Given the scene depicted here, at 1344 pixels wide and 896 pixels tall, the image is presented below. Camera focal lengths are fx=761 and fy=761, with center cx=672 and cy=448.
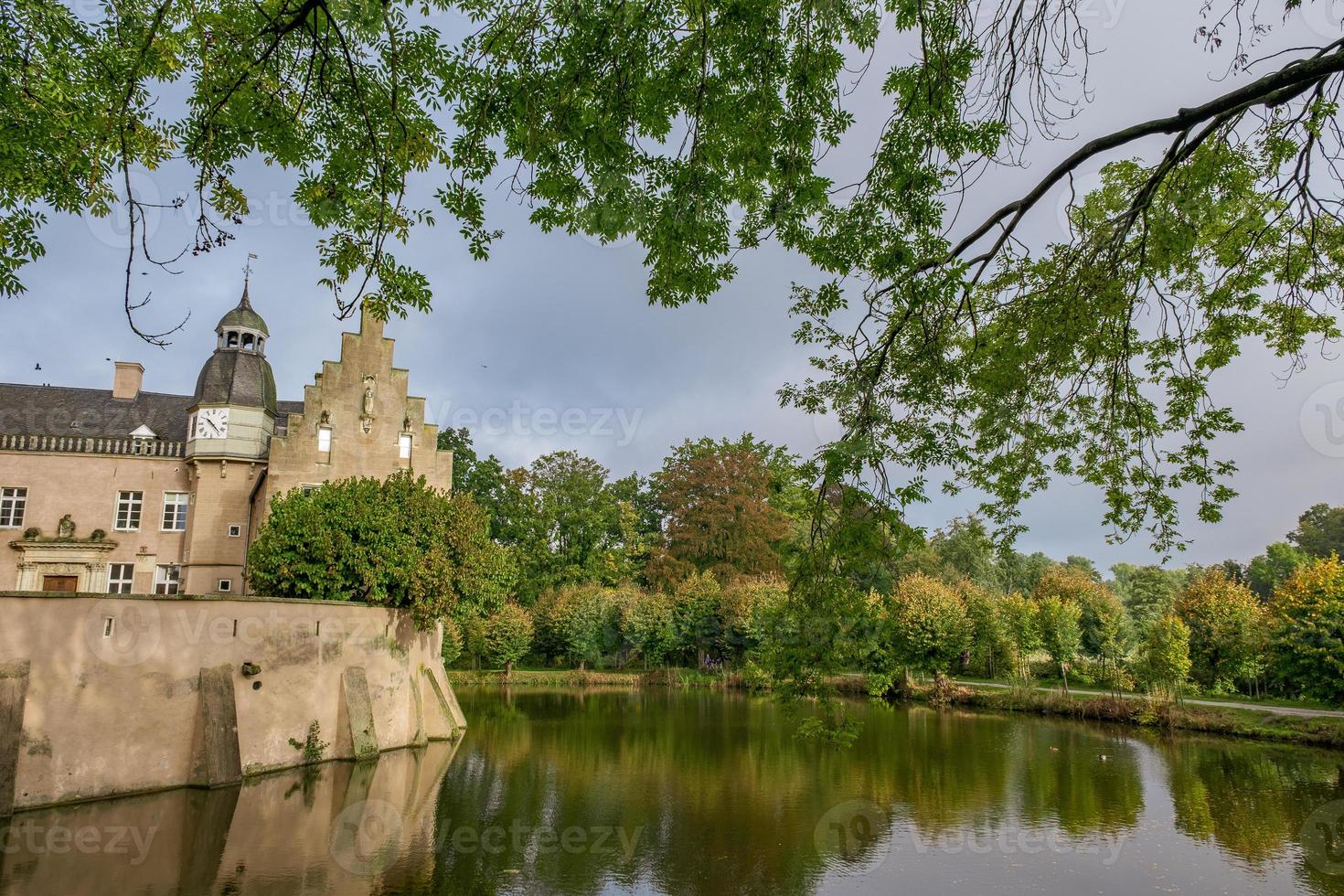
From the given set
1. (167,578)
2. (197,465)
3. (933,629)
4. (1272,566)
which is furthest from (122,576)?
(1272,566)

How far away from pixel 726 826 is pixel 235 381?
75.7ft

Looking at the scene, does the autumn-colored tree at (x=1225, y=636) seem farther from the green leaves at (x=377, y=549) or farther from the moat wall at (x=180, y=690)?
the moat wall at (x=180, y=690)

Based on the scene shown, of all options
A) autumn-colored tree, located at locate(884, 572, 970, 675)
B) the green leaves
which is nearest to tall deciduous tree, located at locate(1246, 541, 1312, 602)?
autumn-colored tree, located at locate(884, 572, 970, 675)

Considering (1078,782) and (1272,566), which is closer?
(1078,782)

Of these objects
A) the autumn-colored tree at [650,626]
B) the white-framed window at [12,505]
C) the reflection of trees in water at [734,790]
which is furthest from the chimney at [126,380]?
the autumn-colored tree at [650,626]

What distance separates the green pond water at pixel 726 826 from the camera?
10617mm

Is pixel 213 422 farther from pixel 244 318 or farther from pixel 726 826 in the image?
pixel 726 826

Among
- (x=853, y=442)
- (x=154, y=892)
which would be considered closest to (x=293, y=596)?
(x=154, y=892)

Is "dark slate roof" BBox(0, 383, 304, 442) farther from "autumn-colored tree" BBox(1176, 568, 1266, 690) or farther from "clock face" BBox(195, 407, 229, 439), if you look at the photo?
"autumn-colored tree" BBox(1176, 568, 1266, 690)

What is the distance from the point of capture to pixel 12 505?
25.2 metres

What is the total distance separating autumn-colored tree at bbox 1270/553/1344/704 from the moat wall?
83.8 feet

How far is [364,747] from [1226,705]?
27.3 m

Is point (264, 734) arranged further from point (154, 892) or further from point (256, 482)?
point (256, 482)

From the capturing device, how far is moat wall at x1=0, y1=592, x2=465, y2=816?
43.7ft
